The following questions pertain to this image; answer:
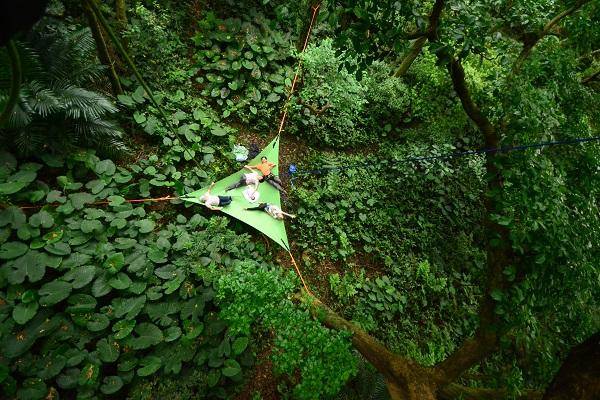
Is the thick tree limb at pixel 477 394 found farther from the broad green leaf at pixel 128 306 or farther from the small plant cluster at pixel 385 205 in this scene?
the broad green leaf at pixel 128 306

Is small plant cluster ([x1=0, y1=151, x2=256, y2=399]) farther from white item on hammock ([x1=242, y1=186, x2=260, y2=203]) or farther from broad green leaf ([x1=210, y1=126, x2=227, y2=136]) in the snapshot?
broad green leaf ([x1=210, y1=126, x2=227, y2=136])

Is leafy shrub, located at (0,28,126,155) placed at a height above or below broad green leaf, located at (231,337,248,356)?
above

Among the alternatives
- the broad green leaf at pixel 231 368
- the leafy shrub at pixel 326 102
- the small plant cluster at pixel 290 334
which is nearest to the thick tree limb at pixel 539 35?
the leafy shrub at pixel 326 102

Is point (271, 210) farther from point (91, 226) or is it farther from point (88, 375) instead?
point (88, 375)

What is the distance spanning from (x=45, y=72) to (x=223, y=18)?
2.78 meters

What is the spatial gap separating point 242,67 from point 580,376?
184 inches

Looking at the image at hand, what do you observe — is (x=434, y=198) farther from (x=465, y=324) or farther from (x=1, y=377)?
(x=1, y=377)

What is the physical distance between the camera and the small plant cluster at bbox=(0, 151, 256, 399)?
8.61ft

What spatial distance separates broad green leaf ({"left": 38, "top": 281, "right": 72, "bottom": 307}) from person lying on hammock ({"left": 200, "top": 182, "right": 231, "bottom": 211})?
1353 mm

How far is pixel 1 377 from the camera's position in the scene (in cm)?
239

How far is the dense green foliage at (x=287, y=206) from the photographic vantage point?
2.37 meters

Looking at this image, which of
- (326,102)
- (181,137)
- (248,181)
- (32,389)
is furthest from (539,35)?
(32,389)

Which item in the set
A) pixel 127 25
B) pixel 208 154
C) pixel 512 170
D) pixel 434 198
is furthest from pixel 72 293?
pixel 434 198

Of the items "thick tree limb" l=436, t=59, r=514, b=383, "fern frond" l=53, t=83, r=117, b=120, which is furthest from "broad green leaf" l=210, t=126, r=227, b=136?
"thick tree limb" l=436, t=59, r=514, b=383
